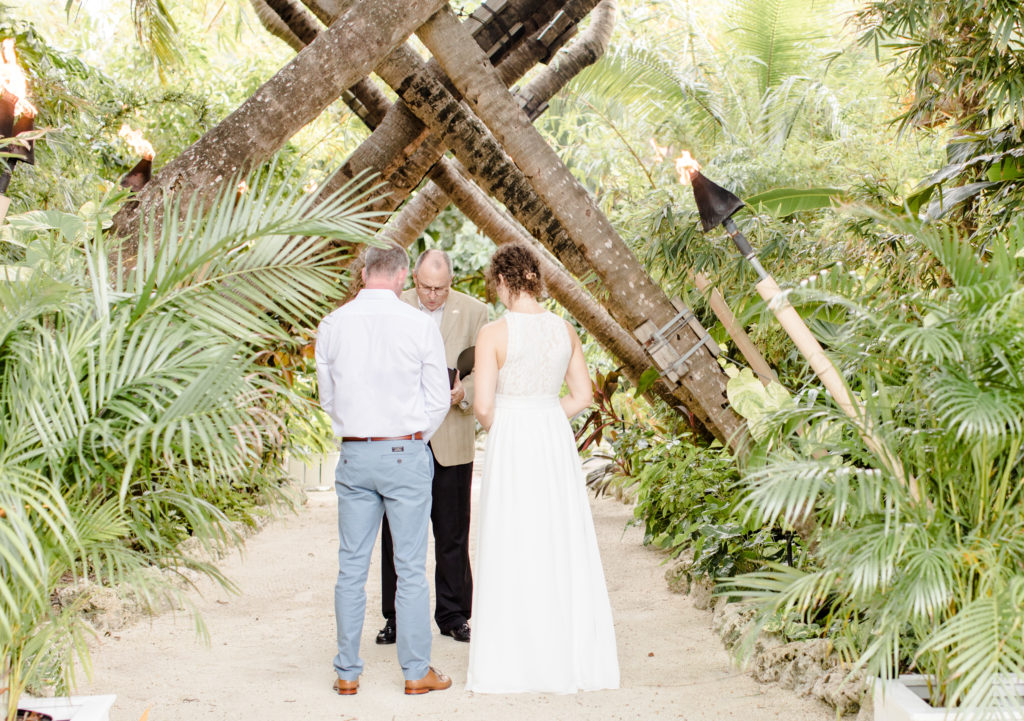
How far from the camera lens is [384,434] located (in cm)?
343

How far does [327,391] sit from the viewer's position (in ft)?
11.7

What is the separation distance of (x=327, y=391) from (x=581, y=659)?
4.75 ft

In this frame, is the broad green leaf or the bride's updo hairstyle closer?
the broad green leaf

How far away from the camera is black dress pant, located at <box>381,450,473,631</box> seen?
13.8 feet

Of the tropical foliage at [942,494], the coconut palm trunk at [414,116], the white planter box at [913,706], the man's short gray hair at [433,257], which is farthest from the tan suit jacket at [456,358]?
the white planter box at [913,706]

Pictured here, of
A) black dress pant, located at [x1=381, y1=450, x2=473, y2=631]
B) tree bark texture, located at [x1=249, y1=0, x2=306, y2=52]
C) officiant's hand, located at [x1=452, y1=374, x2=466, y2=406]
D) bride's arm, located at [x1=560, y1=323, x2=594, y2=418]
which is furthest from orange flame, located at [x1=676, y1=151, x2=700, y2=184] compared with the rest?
tree bark texture, located at [x1=249, y1=0, x2=306, y2=52]

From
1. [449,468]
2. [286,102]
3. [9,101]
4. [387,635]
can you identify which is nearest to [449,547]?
[449,468]

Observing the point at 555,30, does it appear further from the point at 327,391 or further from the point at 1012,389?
the point at 1012,389

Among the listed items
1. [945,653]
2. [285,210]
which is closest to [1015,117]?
[945,653]

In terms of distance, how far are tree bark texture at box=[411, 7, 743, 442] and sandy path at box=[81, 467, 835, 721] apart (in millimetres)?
1131

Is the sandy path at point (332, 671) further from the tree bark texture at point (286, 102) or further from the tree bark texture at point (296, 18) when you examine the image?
the tree bark texture at point (296, 18)

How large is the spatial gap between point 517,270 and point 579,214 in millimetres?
870

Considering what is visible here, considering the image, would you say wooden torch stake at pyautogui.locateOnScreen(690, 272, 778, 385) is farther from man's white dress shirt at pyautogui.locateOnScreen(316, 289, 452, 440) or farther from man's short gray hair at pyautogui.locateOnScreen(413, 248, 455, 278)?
man's white dress shirt at pyautogui.locateOnScreen(316, 289, 452, 440)

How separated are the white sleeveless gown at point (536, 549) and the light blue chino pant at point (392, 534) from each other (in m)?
0.26
